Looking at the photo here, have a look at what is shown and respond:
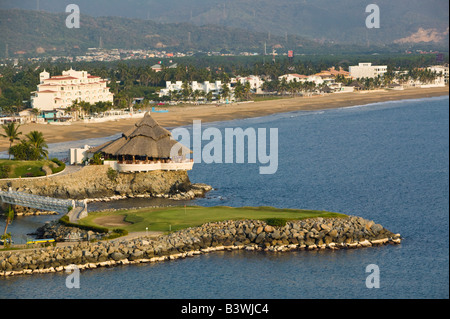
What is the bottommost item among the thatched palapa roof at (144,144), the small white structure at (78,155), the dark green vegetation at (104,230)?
the dark green vegetation at (104,230)

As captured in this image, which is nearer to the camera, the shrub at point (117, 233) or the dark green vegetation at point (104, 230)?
the shrub at point (117, 233)

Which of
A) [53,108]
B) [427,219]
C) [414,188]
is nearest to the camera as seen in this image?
[427,219]

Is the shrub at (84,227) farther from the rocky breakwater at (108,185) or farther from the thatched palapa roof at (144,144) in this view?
the thatched palapa roof at (144,144)

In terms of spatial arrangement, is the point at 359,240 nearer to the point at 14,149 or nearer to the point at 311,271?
the point at 311,271

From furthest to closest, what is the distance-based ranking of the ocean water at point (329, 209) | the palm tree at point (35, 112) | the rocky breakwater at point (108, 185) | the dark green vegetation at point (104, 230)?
the palm tree at point (35, 112), the rocky breakwater at point (108, 185), the dark green vegetation at point (104, 230), the ocean water at point (329, 209)

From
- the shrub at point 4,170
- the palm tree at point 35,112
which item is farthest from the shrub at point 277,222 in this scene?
the palm tree at point 35,112

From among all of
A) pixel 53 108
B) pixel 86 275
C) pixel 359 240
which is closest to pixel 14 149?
pixel 86 275

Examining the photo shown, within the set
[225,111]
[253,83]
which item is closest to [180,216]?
[225,111]
